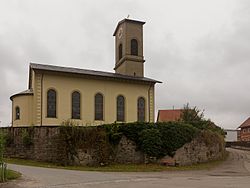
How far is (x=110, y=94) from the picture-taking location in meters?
43.3

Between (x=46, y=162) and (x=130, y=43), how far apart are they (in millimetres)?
22200

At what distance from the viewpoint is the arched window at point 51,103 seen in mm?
39781

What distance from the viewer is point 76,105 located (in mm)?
A: 41531

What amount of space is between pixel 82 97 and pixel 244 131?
62525 mm

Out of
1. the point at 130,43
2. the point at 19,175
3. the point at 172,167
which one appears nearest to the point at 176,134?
the point at 172,167

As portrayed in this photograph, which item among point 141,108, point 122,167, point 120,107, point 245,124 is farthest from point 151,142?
point 245,124

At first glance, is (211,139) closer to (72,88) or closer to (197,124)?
(197,124)

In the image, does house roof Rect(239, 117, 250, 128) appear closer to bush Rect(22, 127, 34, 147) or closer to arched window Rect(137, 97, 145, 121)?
arched window Rect(137, 97, 145, 121)

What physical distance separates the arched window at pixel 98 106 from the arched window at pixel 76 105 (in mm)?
2015

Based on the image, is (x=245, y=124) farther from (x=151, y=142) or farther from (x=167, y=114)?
(x=151, y=142)

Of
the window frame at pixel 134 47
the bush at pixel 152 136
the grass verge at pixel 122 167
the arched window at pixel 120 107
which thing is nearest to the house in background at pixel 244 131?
the window frame at pixel 134 47

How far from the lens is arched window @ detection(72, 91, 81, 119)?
136ft

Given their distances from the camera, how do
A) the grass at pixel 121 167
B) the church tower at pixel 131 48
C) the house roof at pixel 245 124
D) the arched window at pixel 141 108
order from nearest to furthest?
the grass at pixel 121 167
the arched window at pixel 141 108
the church tower at pixel 131 48
the house roof at pixel 245 124

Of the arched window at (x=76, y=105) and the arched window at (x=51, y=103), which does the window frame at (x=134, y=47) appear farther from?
the arched window at (x=51, y=103)
